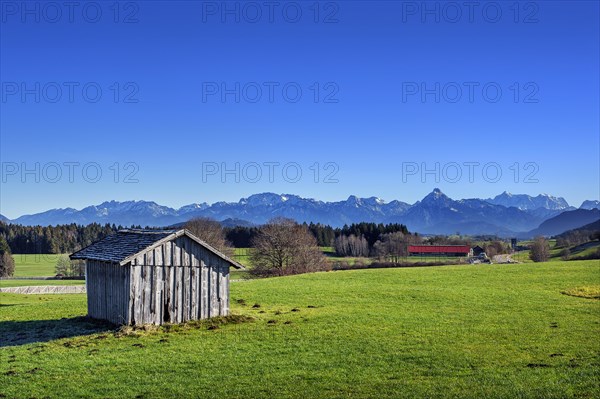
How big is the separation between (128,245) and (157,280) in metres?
3.36

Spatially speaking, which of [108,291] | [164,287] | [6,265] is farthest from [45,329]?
[6,265]

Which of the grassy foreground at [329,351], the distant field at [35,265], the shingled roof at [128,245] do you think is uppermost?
the shingled roof at [128,245]

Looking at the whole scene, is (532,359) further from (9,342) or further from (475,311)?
(9,342)

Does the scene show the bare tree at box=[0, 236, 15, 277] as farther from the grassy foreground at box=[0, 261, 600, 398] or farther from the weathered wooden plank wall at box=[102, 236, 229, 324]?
the weathered wooden plank wall at box=[102, 236, 229, 324]

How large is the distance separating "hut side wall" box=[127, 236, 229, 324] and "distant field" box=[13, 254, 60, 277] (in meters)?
108

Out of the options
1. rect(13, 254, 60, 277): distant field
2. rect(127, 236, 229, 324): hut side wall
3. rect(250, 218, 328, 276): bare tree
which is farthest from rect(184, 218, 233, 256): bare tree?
rect(127, 236, 229, 324): hut side wall

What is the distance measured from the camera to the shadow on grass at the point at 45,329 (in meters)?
28.7

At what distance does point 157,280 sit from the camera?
31.5 meters

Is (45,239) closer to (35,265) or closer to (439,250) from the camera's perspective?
(35,265)

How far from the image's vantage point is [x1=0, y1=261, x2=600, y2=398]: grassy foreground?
18.9 m

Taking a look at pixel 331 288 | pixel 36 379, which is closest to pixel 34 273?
pixel 331 288

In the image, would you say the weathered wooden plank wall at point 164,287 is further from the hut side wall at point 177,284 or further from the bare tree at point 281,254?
the bare tree at point 281,254

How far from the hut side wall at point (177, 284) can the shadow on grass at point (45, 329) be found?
2418mm

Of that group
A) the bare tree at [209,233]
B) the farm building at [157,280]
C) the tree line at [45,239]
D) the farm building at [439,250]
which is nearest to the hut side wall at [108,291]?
the farm building at [157,280]
